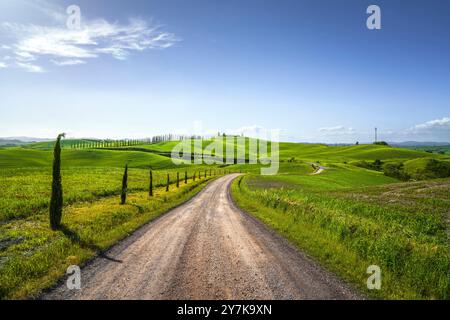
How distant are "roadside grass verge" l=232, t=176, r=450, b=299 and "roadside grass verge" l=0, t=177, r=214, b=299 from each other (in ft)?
31.5

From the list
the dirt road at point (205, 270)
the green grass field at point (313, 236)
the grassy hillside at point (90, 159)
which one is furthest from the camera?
the grassy hillside at point (90, 159)

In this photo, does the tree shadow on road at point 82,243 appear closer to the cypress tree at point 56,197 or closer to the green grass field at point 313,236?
the green grass field at point 313,236

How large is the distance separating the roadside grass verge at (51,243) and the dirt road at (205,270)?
0.83 m

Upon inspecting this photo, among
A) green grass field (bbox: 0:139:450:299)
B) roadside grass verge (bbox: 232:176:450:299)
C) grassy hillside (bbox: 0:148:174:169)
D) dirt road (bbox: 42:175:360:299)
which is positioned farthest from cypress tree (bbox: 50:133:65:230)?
grassy hillside (bbox: 0:148:174:169)

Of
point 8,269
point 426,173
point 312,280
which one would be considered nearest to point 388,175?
point 426,173

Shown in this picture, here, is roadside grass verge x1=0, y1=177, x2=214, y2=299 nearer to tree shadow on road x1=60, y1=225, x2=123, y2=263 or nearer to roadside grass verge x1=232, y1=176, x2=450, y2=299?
tree shadow on road x1=60, y1=225, x2=123, y2=263

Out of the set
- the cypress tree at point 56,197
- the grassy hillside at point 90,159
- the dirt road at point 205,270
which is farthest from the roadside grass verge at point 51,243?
the grassy hillside at point 90,159

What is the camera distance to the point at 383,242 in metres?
12.5

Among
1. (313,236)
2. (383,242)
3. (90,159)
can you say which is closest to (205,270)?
(313,236)

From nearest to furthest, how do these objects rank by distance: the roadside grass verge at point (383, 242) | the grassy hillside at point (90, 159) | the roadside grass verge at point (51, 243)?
the roadside grass verge at point (383, 242)
the roadside grass verge at point (51, 243)
the grassy hillside at point (90, 159)

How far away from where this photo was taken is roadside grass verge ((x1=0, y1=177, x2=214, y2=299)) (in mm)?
9852

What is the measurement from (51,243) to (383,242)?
51.5 ft

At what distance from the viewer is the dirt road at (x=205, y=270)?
8852mm

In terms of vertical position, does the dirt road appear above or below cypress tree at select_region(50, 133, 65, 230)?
below
